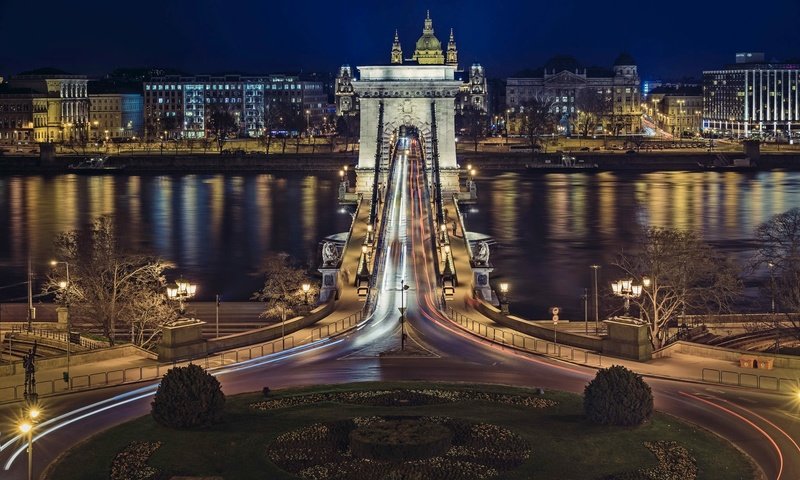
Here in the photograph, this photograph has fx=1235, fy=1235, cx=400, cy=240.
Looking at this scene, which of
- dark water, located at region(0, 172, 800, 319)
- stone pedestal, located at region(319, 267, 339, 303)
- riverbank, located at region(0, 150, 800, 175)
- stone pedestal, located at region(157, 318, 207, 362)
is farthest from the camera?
riverbank, located at region(0, 150, 800, 175)

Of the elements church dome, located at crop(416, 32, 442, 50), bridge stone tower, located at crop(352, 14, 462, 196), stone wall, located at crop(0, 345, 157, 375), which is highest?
church dome, located at crop(416, 32, 442, 50)

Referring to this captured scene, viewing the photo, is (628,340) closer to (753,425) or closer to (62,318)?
(753,425)

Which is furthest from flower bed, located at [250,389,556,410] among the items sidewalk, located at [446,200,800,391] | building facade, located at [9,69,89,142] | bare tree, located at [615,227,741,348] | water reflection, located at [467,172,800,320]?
building facade, located at [9,69,89,142]

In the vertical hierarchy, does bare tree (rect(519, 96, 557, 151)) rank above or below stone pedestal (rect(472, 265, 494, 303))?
above

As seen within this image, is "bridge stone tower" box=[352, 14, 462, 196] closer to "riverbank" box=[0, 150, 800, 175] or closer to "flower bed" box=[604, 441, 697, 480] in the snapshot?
"riverbank" box=[0, 150, 800, 175]

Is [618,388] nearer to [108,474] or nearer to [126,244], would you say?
[108,474]

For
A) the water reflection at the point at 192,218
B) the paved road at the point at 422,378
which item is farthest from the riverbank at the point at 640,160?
the paved road at the point at 422,378

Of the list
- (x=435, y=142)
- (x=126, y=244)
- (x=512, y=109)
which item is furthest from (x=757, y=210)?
(x=512, y=109)
